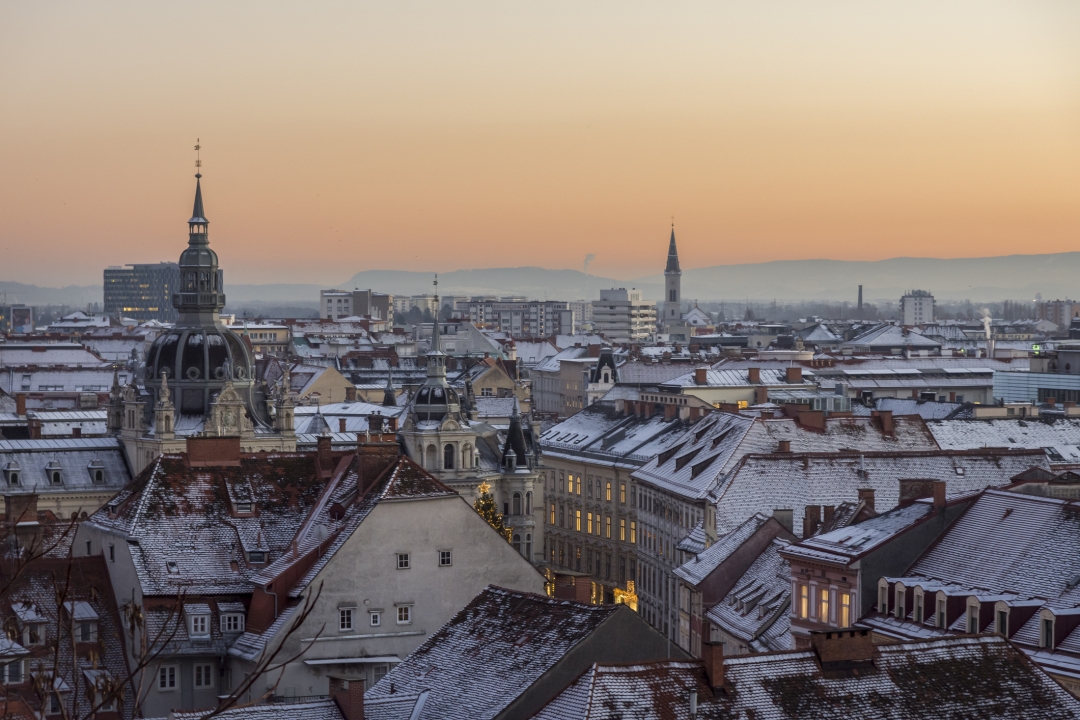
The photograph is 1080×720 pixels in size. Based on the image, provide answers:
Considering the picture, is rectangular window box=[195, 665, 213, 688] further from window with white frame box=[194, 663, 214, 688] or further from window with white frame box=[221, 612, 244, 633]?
window with white frame box=[221, 612, 244, 633]

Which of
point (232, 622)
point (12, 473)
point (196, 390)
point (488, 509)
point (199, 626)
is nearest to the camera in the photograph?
point (199, 626)

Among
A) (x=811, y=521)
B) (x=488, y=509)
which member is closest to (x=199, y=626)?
(x=811, y=521)

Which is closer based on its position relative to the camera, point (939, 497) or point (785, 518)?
point (939, 497)

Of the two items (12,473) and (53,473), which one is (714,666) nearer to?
(12,473)

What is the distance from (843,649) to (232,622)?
29.9 metres

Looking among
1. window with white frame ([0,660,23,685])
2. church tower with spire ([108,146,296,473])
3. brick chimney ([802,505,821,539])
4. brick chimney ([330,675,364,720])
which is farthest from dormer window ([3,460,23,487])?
brick chimney ([330,675,364,720])

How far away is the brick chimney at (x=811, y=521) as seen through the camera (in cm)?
7838

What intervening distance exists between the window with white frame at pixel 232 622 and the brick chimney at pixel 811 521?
22.5m

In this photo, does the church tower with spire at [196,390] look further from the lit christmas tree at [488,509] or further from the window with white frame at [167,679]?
the window with white frame at [167,679]

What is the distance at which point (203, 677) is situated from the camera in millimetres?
69812

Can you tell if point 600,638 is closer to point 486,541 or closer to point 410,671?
point 410,671

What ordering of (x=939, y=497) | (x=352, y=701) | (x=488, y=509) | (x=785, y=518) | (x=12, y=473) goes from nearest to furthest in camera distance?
(x=352, y=701) → (x=939, y=497) → (x=785, y=518) → (x=488, y=509) → (x=12, y=473)

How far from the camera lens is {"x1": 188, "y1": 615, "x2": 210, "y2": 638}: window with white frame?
69.4 meters

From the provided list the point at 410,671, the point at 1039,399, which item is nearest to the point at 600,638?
the point at 410,671
